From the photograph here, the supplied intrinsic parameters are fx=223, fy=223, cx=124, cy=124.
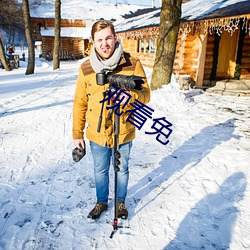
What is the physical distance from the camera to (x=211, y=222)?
7.97ft

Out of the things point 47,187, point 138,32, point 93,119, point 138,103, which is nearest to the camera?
point 138,103

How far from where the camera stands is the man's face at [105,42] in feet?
5.98

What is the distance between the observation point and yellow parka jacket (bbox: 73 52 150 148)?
199 cm

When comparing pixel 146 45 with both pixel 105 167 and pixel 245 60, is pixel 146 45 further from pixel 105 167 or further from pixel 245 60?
pixel 105 167

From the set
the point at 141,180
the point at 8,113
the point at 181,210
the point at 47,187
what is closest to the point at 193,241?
the point at 181,210

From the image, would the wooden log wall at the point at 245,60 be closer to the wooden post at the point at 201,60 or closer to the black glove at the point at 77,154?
the wooden post at the point at 201,60

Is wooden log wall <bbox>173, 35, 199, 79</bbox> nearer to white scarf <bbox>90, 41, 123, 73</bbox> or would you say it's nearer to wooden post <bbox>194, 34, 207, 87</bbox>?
wooden post <bbox>194, 34, 207, 87</bbox>

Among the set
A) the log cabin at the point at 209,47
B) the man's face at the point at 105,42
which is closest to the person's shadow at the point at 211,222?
the man's face at the point at 105,42

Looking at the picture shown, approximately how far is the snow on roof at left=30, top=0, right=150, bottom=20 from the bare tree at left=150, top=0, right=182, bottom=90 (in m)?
28.0

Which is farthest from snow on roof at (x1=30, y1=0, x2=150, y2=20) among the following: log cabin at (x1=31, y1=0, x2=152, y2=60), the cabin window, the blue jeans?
the blue jeans

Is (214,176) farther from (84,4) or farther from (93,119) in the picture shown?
(84,4)

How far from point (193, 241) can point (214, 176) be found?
53.0 inches

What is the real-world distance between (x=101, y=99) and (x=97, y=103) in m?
0.06

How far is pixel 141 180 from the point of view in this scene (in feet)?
10.5
